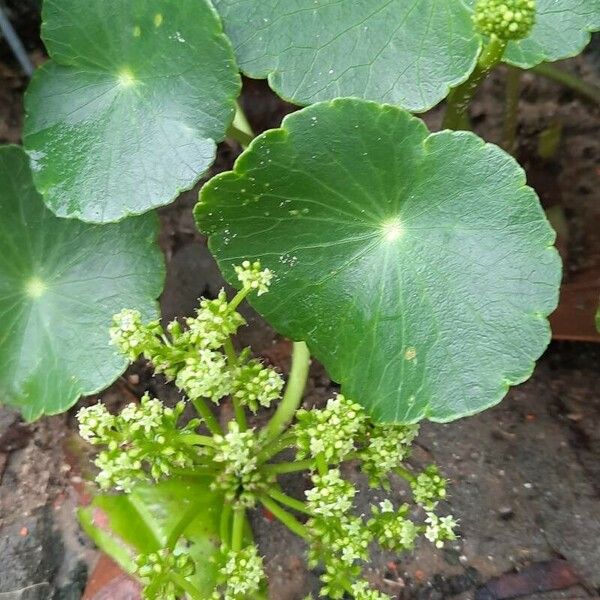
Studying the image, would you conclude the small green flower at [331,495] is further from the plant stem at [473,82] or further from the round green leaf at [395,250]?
the plant stem at [473,82]

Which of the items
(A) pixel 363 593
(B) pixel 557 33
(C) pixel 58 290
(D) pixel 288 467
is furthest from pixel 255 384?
(B) pixel 557 33

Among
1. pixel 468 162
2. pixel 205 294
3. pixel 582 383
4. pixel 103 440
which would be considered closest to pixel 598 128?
pixel 582 383

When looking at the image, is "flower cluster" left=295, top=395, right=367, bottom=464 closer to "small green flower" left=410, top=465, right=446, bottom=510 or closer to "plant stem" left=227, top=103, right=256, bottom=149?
"small green flower" left=410, top=465, right=446, bottom=510

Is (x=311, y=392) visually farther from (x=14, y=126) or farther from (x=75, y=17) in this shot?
(x=14, y=126)

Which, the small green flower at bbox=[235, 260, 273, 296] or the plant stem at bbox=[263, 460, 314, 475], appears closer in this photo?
the small green flower at bbox=[235, 260, 273, 296]

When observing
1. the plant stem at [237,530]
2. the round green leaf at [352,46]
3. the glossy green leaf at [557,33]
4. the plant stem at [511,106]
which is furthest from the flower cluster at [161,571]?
the plant stem at [511,106]

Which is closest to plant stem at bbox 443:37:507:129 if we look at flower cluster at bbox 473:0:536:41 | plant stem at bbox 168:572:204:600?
flower cluster at bbox 473:0:536:41
